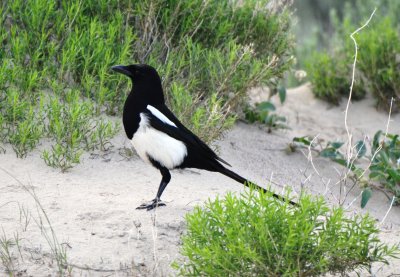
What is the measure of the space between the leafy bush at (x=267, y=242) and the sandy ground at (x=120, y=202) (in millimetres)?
257

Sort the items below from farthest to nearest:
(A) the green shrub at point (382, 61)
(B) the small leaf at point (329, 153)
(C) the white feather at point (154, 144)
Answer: (A) the green shrub at point (382, 61), (B) the small leaf at point (329, 153), (C) the white feather at point (154, 144)

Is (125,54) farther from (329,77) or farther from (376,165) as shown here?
(329,77)

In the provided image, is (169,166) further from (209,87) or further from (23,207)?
(209,87)

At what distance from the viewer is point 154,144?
4.73 metres

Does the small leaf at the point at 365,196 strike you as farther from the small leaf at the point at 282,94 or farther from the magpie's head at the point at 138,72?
the small leaf at the point at 282,94

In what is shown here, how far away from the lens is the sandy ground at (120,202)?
13.1 feet

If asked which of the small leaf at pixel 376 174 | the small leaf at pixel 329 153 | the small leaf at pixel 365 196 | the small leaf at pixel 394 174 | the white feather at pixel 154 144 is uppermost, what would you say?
the white feather at pixel 154 144

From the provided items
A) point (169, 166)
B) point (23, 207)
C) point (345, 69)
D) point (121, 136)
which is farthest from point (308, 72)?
point (23, 207)

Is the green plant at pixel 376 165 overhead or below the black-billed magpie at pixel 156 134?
below

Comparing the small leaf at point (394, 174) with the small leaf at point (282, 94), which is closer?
the small leaf at point (394, 174)

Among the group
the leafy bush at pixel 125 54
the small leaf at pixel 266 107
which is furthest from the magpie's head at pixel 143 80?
the small leaf at pixel 266 107

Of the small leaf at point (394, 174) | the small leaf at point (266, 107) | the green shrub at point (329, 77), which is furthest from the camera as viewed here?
the green shrub at point (329, 77)

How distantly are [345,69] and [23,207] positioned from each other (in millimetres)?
4520

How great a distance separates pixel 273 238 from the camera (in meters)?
3.59
